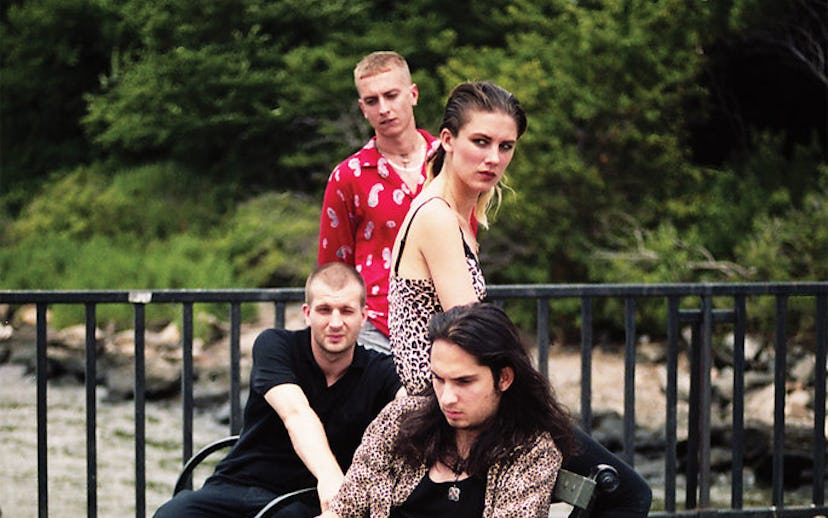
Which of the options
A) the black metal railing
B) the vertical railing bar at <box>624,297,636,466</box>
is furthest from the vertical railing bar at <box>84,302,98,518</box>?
the vertical railing bar at <box>624,297,636,466</box>

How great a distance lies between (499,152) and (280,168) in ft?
57.8

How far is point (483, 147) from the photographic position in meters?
3.02

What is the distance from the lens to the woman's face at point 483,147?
3.01m

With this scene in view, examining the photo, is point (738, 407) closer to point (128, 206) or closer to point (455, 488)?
point (455, 488)

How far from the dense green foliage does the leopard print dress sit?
8.52 m

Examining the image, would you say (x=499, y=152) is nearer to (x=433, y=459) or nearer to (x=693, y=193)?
(x=433, y=459)

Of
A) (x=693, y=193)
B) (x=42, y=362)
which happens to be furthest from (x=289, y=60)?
(x=42, y=362)

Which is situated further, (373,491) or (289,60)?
(289,60)

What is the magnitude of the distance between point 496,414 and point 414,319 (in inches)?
12.7


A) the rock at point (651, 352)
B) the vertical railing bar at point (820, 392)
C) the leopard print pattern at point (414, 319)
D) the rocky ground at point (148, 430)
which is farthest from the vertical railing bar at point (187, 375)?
the rock at point (651, 352)

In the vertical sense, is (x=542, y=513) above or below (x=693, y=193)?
below

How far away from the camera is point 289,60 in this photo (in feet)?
60.5

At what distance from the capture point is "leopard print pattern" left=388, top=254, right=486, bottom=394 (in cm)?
306

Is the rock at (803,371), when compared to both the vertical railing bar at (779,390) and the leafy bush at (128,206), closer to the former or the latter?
the vertical railing bar at (779,390)
